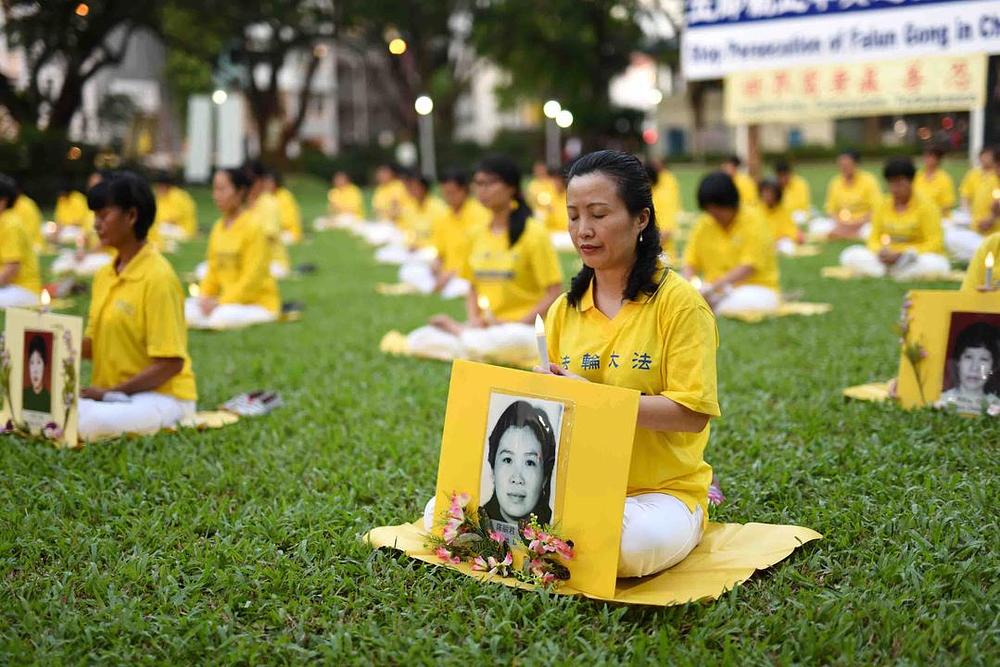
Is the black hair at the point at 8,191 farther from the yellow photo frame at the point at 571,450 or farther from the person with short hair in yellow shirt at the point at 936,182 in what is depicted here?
the person with short hair in yellow shirt at the point at 936,182

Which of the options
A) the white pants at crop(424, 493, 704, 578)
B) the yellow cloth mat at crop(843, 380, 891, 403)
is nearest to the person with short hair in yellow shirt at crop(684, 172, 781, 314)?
the yellow cloth mat at crop(843, 380, 891, 403)

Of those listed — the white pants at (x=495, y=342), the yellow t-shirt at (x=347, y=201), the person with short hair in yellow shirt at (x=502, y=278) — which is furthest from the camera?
the yellow t-shirt at (x=347, y=201)

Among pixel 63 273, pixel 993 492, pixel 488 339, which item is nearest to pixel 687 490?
pixel 993 492

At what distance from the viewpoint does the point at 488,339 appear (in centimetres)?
686

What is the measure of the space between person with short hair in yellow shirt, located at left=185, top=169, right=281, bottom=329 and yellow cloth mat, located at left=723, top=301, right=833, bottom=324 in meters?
4.02

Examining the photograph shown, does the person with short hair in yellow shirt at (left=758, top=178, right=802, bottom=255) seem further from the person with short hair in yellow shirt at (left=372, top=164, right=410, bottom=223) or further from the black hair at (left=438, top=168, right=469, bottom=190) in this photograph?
the person with short hair in yellow shirt at (left=372, top=164, right=410, bottom=223)

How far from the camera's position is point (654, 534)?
3.12 meters

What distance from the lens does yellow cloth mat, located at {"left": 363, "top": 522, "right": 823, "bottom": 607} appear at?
311 centimetres

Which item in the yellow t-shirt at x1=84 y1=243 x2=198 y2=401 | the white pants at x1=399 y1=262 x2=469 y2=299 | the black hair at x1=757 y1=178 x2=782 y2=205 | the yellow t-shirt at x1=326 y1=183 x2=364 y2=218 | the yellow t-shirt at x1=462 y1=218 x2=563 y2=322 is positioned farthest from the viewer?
the yellow t-shirt at x1=326 y1=183 x2=364 y2=218

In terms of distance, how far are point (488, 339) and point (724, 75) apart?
5912 millimetres

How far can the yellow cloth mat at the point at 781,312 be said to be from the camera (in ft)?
27.0

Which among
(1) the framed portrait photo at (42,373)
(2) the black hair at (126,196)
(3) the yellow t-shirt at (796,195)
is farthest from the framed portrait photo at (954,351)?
(3) the yellow t-shirt at (796,195)

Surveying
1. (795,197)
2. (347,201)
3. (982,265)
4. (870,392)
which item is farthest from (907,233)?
(347,201)

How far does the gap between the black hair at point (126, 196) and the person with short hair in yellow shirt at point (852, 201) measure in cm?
1152
